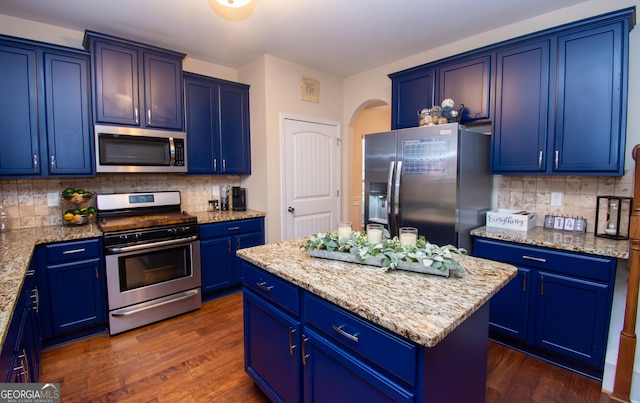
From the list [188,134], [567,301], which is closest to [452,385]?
[567,301]

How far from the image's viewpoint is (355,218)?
5.38 metres

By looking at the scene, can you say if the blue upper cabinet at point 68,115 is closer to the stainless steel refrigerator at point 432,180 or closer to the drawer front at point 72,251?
the drawer front at point 72,251

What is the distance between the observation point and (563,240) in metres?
2.18

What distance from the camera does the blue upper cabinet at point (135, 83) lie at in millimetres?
2668

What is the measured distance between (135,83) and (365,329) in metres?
2.92

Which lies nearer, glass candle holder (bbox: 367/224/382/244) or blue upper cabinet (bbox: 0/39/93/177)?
glass candle holder (bbox: 367/224/382/244)

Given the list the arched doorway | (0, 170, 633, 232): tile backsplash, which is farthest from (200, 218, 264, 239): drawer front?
the arched doorway

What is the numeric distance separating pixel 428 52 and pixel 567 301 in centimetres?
258

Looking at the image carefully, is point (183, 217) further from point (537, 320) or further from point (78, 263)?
point (537, 320)

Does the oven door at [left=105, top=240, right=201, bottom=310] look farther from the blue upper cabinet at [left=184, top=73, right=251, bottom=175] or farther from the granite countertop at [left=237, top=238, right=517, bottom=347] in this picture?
the granite countertop at [left=237, top=238, right=517, bottom=347]

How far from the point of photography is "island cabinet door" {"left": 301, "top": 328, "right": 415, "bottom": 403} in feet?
3.63

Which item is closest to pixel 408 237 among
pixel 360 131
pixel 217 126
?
pixel 217 126

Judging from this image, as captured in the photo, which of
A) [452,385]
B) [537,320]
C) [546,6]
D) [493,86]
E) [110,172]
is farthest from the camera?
[110,172]

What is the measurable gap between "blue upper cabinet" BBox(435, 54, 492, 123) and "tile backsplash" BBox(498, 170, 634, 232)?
669 millimetres
